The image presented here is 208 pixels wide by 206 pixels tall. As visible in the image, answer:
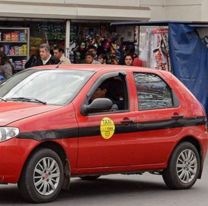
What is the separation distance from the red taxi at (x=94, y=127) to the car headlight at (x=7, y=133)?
0.04ft

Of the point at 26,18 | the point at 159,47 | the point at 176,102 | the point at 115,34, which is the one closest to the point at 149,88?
the point at 176,102

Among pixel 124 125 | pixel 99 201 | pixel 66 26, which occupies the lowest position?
pixel 99 201

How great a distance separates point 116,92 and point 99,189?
1383 millimetres

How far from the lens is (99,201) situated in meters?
9.75

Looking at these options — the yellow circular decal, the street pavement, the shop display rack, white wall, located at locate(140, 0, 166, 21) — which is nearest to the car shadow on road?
the street pavement

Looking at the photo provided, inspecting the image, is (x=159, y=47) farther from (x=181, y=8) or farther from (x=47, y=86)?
(x=47, y=86)

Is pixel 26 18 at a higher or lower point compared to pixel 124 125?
higher

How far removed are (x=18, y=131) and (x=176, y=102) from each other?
110 inches

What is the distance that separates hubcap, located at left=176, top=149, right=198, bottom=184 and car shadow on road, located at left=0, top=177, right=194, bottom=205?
31 cm

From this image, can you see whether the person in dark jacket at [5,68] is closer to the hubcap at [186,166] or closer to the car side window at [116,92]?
the hubcap at [186,166]

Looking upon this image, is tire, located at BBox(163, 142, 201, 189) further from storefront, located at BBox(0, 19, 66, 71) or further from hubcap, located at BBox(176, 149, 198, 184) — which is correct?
storefront, located at BBox(0, 19, 66, 71)

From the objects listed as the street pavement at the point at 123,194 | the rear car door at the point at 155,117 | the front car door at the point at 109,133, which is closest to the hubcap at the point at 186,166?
the street pavement at the point at 123,194

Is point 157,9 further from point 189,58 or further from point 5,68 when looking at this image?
point 5,68

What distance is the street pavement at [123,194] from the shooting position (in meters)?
9.67
